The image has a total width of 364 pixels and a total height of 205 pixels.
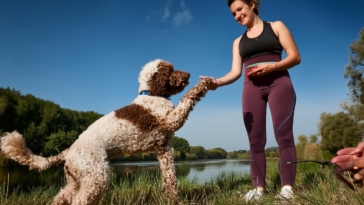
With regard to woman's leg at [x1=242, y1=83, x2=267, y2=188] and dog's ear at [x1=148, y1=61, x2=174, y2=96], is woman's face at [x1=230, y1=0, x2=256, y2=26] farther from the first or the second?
dog's ear at [x1=148, y1=61, x2=174, y2=96]

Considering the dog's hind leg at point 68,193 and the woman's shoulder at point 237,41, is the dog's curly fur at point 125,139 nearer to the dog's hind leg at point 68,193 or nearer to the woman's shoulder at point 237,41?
the dog's hind leg at point 68,193

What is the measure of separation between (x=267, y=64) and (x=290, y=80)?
1.61 ft

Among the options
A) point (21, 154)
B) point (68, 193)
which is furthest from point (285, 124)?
point (21, 154)

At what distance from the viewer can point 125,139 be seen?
316 cm

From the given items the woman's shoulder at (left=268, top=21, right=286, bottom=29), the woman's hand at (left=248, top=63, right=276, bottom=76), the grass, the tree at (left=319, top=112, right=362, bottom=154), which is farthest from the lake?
the tree at (left=319, top=112, right=362, bottom=154)

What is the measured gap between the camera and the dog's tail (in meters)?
3.12

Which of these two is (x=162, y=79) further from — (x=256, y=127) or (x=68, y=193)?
(x=68, y=193)

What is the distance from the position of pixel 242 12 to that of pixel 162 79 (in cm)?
146

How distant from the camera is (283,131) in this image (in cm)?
360

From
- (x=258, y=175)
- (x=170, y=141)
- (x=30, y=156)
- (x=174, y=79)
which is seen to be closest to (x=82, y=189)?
(x=30, y=156)

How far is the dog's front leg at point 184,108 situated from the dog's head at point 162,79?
30 cm

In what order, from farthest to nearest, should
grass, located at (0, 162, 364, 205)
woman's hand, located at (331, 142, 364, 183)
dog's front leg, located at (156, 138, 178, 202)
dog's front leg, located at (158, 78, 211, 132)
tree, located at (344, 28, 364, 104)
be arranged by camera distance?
tree, located at (344, 28, 364, 104) → dog's front leg, located at (156, 138, 178, 202) → dog's front leg, located at (158, 78, 211, 132) → grass, located at (0, 162, 364, 205) → woman's hand, located at (331, 142, 364, 183)

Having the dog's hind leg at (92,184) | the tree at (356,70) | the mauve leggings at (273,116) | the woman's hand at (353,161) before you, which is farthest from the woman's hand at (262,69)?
the tree at (356,70)

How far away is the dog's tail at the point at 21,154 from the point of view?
3.12 meters
